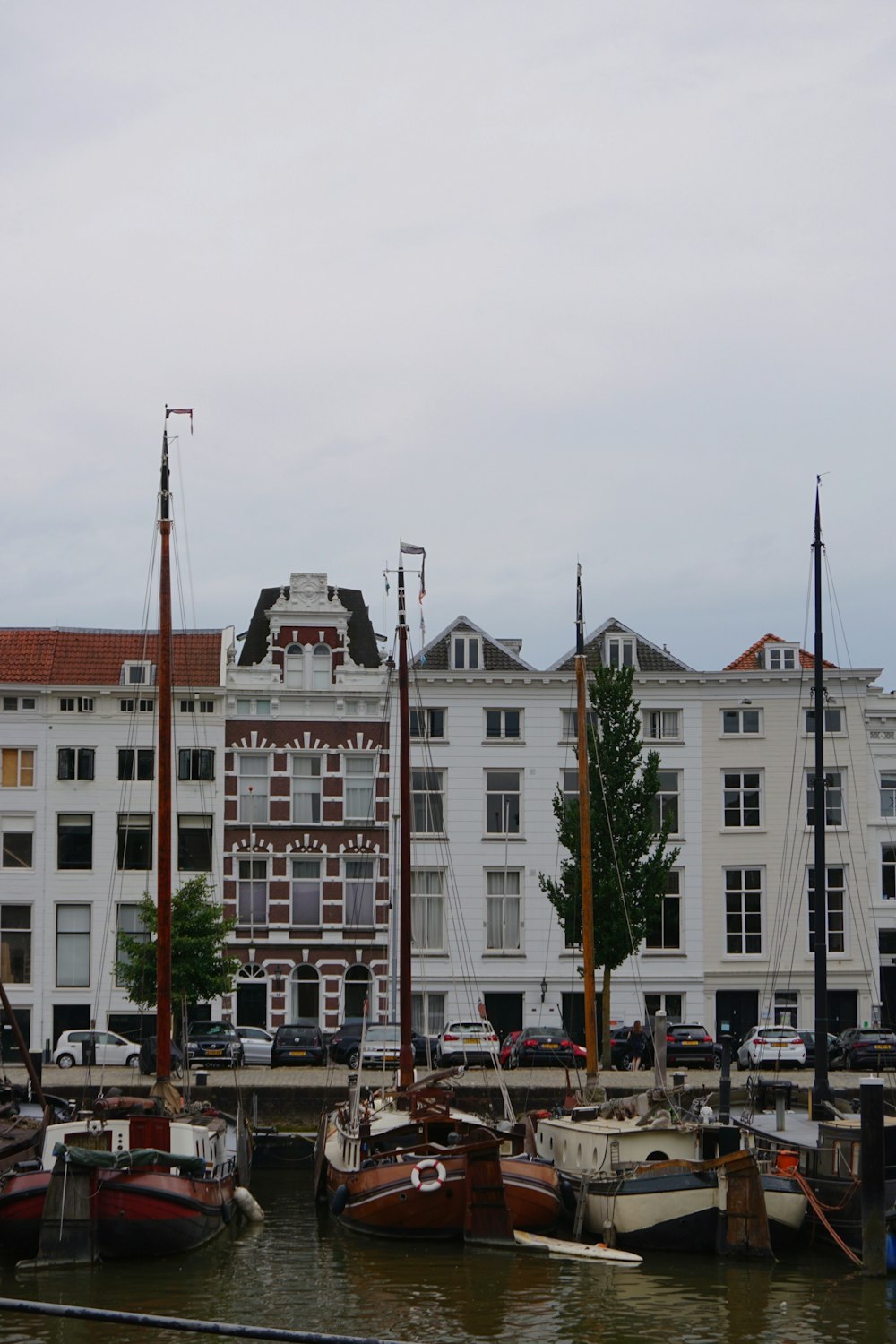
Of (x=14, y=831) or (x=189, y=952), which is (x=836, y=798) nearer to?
(x=189, y=952)

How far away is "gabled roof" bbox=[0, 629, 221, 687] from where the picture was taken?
2692 inches

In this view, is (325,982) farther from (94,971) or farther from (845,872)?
(845,872)

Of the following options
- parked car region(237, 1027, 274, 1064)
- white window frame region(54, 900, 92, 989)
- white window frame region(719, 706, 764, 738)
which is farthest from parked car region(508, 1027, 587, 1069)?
white window frame region(54, 900, 92, 989)

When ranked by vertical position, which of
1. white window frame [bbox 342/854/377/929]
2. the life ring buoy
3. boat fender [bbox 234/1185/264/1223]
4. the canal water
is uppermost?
white window frame [bbox 342/854/377/929]

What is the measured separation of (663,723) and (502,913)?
10.2 meters

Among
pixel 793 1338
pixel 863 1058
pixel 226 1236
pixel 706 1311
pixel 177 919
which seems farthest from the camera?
pixel 177 919

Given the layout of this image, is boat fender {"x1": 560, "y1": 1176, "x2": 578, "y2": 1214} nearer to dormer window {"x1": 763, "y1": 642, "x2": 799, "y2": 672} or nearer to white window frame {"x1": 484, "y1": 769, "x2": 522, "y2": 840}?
white window frame {"x1": 484, "y1": 769, "x2": 522, "y2": 840}

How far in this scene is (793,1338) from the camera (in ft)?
80.2

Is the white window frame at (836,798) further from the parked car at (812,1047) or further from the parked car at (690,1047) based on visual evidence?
the parked car at (690,1047)

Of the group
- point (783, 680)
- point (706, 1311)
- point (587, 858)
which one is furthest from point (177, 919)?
point (706, 1311)

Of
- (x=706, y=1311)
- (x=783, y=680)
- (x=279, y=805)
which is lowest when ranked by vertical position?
(x=706, y=1311)

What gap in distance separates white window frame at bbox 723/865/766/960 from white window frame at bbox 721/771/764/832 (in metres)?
1.85

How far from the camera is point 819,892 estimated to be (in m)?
39.4

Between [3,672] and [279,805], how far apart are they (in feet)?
40.5
